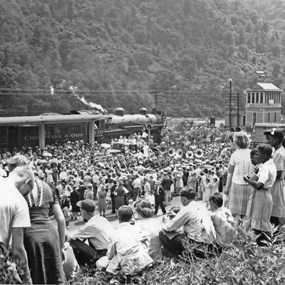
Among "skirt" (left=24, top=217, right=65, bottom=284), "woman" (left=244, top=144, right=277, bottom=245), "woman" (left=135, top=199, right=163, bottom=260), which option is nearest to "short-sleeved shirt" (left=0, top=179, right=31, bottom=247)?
"skirt" (left=24, top=217, right=65, bottom=284)

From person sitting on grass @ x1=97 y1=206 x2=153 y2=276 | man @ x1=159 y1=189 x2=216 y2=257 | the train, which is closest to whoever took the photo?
person sitting on grass @ x1=97 y1=206 x2=153 y2=276

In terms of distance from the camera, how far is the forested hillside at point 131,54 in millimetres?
64875

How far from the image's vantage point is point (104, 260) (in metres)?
5.68

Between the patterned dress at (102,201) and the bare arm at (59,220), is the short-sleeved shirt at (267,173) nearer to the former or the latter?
the bare arm at (59,220)

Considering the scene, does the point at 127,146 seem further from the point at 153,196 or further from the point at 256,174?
the point at 256,174

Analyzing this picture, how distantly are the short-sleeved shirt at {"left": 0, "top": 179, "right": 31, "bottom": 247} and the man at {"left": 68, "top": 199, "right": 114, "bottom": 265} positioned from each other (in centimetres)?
199

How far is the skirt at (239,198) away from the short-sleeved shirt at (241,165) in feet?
0.23

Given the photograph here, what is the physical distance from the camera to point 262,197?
6234 mm

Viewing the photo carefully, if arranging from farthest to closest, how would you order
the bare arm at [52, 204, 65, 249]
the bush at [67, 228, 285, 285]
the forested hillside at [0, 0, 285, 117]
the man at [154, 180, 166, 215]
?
the forested hillside at [0, 0, 285, 117]
the man at [154, 180, 166, 215]
the bare arm at [52, 204, 65, 249]
the bush at [67, 228, 285, 285]

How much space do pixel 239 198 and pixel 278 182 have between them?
1.84 feet

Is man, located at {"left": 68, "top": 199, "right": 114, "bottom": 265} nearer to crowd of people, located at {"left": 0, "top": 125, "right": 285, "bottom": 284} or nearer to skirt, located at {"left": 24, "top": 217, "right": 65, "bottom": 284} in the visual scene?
crowd of people, located at {"left": 0, "top": 125, "right": 285, "bottom": 284}

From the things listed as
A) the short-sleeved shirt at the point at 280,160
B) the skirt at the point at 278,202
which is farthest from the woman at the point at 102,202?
the skirt at the point at 278,202

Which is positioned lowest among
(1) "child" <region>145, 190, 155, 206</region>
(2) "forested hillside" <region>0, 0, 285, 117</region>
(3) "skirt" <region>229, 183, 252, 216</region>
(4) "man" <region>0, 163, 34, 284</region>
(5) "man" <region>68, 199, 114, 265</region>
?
(1) "child" <region>145, 190, 155, 206</region>

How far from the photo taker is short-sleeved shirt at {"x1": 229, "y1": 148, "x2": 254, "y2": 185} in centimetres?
704
